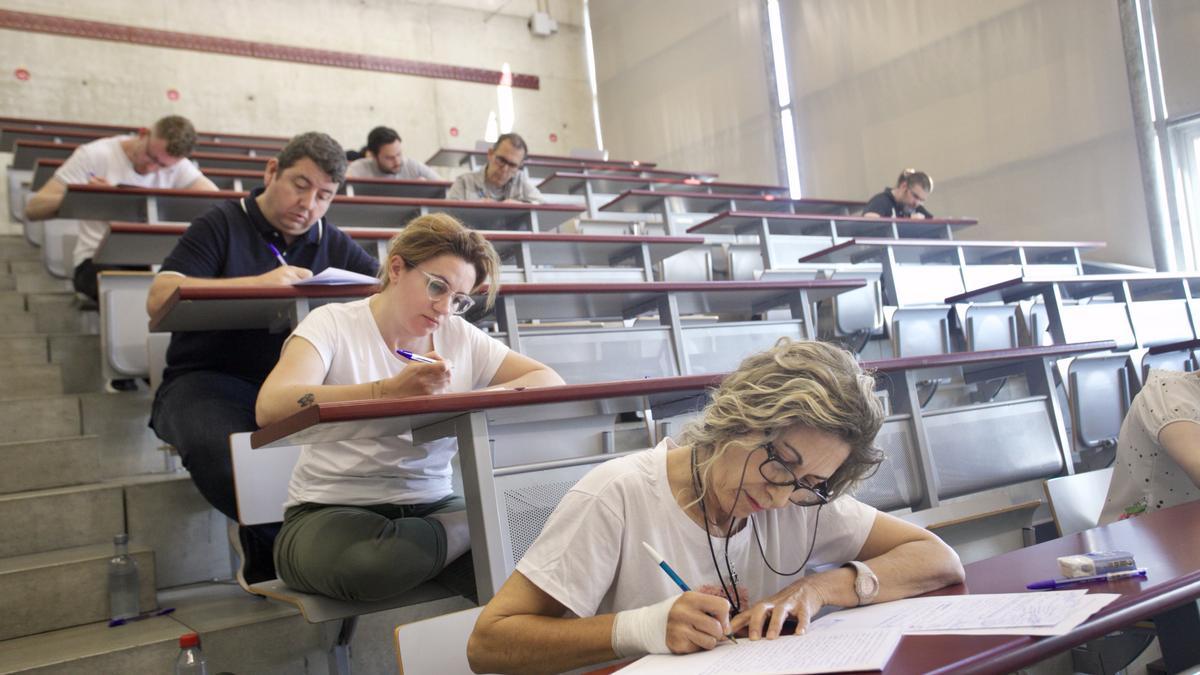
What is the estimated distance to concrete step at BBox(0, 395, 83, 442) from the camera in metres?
2.69

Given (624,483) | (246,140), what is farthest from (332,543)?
(246,140)

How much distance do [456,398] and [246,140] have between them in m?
6.49

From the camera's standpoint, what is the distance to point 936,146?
6.89 metres

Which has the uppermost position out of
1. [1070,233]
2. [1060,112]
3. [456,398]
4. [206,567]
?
[1060,112]

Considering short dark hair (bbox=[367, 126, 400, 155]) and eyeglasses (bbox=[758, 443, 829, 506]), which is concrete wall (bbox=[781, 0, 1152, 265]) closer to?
short dark hair (bbox=[367, 126, 400, 155])

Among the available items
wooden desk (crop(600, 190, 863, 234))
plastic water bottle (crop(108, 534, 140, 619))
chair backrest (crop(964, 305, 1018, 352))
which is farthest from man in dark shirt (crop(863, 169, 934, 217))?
plastic water bottle (crop(108, 534, 140, 619))

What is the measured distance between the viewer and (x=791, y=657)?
829mm

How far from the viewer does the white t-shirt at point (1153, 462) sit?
1825 mm

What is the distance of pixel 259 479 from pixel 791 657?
1307 millimetres

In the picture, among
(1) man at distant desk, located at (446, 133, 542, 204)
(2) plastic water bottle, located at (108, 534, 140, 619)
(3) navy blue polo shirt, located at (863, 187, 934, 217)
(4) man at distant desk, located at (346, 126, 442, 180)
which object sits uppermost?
(4) man at distant desk, located at (346, 126, 442, 180)

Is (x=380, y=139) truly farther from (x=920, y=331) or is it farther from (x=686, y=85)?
(x=686, y=85)

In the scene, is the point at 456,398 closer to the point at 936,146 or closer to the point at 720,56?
the point at 936,146

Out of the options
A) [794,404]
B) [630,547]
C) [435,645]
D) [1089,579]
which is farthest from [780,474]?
[435,645]

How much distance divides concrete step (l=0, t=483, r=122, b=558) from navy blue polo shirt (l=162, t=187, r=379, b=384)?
1.18 feet
